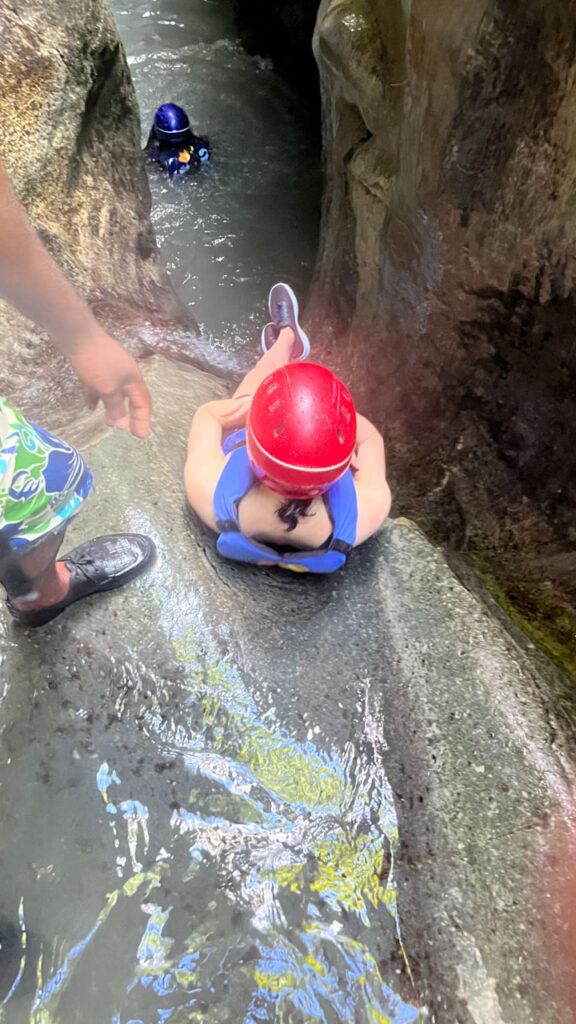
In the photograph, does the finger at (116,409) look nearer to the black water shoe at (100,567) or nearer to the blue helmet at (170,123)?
the black water shoe at (100,567)

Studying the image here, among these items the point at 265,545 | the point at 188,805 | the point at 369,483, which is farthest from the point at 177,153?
the point at 188,805

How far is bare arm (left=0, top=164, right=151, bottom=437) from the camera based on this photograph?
54.0 inches

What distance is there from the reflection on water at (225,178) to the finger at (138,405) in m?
2.62

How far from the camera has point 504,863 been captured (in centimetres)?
172

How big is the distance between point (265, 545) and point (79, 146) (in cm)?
267

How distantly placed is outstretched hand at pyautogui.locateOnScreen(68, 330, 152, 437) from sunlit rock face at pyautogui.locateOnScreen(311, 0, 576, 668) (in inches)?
65.5

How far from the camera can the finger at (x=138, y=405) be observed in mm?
1676

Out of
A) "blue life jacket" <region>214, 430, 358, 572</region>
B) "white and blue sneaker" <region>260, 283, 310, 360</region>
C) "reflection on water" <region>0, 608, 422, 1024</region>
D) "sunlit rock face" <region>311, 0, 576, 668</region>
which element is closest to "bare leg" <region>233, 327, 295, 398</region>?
"white and blue sneaker" <region>260, 283, 310, 360</region>

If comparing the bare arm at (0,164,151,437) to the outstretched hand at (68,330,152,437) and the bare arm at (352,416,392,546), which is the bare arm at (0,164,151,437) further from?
the bare arm at (352,416,392,546)

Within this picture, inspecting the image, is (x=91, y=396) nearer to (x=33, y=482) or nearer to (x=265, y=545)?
(x=33, y=482)

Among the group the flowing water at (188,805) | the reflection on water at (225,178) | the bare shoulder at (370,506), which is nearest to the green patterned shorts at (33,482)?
the flowing water at (188,805)

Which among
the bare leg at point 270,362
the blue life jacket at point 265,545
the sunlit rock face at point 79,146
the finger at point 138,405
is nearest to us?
the finger at point 138,405

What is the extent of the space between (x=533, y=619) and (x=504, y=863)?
0.93m

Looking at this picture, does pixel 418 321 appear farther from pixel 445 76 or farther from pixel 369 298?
pixel 445 76
